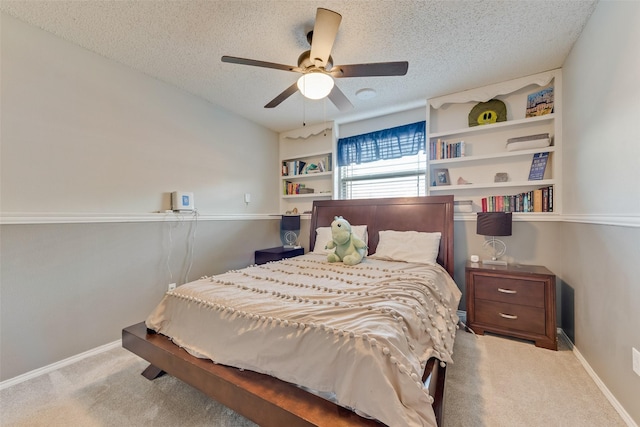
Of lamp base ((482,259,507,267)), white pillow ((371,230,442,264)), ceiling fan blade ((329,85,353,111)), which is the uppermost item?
ceiling fan blade ((329,85,353,111))

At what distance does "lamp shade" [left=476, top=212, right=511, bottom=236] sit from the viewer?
97.3 inches

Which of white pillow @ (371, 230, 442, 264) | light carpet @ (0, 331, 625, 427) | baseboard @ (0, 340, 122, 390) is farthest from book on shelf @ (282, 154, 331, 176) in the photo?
baseboard @ (0, 340, 122, 390)

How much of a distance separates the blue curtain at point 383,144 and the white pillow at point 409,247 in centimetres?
117

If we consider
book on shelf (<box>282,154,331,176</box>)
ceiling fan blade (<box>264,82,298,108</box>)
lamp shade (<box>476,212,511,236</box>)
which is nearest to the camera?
ceiling fan blade (<box>264,82,298,108</box>)

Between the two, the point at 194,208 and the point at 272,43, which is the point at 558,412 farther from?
the point at 194,208

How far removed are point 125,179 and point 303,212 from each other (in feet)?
7.90

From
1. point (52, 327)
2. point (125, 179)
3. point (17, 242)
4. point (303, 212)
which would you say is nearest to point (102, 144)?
point (125, 179)

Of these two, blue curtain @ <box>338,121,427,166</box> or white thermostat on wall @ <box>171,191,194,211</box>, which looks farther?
blue curtain @ <box>338,121,427,166</box>

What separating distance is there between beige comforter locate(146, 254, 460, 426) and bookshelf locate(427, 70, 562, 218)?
1.52 metres

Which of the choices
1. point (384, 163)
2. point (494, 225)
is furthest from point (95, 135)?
point (494, 225)

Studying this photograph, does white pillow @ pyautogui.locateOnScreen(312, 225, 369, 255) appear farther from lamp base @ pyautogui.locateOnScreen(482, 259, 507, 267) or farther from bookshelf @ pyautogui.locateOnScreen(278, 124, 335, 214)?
lamp base @ pyautogui.locateOnScreen(482, 259, 507, 267)

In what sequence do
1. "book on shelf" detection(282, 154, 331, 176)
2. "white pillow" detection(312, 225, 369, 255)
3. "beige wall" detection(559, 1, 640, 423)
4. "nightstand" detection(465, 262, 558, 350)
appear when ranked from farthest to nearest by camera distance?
"book on shelf" detection(282, 154, 331, 176) → "white pillow" detection(312, 225, 369, 255) → "nightstand" detection(465, 262, 558, 350) → "beige wall" detection(559, 1, 640, 423)

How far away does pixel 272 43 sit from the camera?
7.02 feet

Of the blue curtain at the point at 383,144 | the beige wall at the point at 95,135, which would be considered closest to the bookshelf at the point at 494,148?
the blue curtain at the point at 383,144
